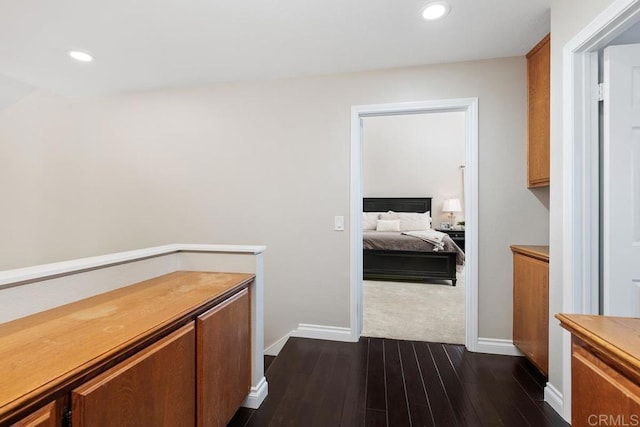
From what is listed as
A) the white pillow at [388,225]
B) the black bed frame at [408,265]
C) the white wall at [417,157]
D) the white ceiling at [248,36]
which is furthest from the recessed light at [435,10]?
the white wall at [417,157]

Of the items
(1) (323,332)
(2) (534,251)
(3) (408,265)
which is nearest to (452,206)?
(3) (408,265)

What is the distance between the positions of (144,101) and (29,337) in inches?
113

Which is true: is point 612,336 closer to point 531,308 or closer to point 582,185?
point 582,185

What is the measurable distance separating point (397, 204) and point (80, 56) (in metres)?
5.84

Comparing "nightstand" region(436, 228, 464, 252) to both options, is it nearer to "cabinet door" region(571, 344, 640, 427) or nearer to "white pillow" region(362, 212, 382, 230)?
"white pillow" region(362, 212, 382, 230)

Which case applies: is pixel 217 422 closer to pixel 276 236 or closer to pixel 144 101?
pixel 276 236

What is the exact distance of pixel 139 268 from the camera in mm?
1600

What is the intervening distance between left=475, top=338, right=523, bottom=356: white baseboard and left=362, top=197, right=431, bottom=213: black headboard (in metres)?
4.45

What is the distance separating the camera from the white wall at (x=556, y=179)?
1659mm

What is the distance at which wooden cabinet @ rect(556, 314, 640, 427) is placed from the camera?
2.17ft

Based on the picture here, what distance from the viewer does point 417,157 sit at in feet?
22.0

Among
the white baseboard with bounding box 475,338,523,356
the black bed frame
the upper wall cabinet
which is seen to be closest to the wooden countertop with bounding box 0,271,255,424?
the white baseboard with bounding box 475,338,523,356

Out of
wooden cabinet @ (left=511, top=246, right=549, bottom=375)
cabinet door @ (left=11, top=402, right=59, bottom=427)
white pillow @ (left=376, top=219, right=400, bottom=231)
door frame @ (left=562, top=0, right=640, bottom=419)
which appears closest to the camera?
cabinet door @ (left=11, top=402, right=59, bottom=427)

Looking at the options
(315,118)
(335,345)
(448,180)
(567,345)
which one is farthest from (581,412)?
(448,180)
